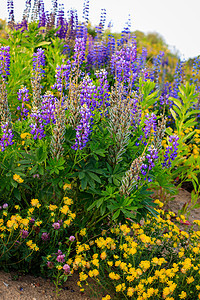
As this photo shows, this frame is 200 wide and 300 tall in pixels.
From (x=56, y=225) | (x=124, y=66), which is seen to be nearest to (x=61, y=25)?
(x=124, y=66)

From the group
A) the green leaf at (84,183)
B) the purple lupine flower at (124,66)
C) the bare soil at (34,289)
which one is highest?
the purple lupine flower at (124,66)

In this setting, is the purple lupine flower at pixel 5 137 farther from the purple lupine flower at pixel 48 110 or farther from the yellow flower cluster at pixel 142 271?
the yellow flower cluster at pixel 142 271

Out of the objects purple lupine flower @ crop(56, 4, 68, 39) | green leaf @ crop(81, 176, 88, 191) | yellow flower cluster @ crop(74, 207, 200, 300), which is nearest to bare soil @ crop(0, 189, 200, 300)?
yellow flower cluster @ crop(74, 207, 200, 300)

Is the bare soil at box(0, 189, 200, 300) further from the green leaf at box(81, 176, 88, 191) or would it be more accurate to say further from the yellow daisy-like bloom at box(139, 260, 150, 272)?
the green leaf at box(81, 176, 88, 191)

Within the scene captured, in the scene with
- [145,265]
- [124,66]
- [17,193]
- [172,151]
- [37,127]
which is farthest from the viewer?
[124,66]

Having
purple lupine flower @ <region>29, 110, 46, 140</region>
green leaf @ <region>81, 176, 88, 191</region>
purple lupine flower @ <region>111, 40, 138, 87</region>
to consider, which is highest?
purple lupine flower @ <region>111, 40, 138, 87</region>

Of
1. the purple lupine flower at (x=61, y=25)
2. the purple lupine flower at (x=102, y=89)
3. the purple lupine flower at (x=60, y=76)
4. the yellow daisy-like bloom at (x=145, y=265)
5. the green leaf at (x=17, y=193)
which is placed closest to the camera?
the yellow daisy-like bloom at (x=145, y=265)

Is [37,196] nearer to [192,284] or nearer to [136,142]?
[136,142]

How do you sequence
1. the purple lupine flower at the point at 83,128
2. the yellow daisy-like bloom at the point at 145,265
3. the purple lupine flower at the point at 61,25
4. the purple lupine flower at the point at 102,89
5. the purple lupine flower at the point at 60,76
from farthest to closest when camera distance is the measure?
the purple lupine flower at the point at 61,25 < the purple lupine flower at the point at 102,89 < the purple lupine flower at the point at 60,76 < the purple lupine flower at the point at 83,128 < the yellow daisy-like bloom at the point at 145,265

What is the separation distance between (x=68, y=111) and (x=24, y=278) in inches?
62.8

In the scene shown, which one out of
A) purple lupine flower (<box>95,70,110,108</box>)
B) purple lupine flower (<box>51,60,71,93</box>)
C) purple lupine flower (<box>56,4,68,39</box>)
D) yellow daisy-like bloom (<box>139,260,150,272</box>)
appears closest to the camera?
yellow daisy-like bloom (<box>139,260,150,272</box>)

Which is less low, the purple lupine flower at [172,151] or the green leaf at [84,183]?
the purple lupine flower at [172,151]

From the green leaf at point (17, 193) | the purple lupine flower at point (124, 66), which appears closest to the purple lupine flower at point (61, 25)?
the purple lupine flower at point (124, 66)

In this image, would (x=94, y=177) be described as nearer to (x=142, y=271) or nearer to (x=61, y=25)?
(x=142, y=271)
